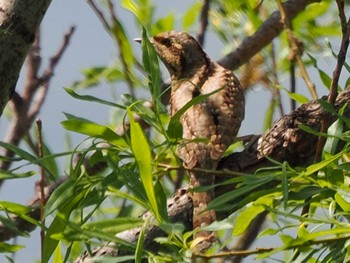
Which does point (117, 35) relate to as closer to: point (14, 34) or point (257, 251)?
point (14, 34)

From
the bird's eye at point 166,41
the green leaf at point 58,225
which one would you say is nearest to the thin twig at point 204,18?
the bird's eye at point 166,41

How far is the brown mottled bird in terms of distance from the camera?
12.7ft

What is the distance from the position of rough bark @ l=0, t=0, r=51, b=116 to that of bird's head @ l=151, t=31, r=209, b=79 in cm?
196

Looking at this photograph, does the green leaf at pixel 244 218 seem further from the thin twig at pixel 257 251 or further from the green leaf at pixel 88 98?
the green leaf at pixel 88 98

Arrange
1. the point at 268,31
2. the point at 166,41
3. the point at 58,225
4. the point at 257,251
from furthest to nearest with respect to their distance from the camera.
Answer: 1. the point at 166,41
2. the point at 268,31
3. the point at 58,225
4. the point at 257,251

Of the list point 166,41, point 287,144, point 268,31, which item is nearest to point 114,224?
point 287,144

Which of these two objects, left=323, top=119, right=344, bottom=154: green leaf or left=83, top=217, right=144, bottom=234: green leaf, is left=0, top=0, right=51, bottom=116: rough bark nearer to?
left=83, top=217, right=144, bottom=234: green leaf

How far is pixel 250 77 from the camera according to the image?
4953mm

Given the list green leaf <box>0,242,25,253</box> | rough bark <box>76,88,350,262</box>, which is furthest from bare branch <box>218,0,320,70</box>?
green leaf <box>0,242,25,253</box>

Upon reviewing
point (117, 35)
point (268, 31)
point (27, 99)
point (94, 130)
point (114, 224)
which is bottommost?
point (114, 224)

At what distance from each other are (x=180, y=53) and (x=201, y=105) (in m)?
0.99

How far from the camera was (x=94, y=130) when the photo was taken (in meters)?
3.02

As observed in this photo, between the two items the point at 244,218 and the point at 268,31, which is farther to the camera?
the point at 268,31

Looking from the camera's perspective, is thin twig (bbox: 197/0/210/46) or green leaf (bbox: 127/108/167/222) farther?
thin twig (bbox: 197/0/210/46)
